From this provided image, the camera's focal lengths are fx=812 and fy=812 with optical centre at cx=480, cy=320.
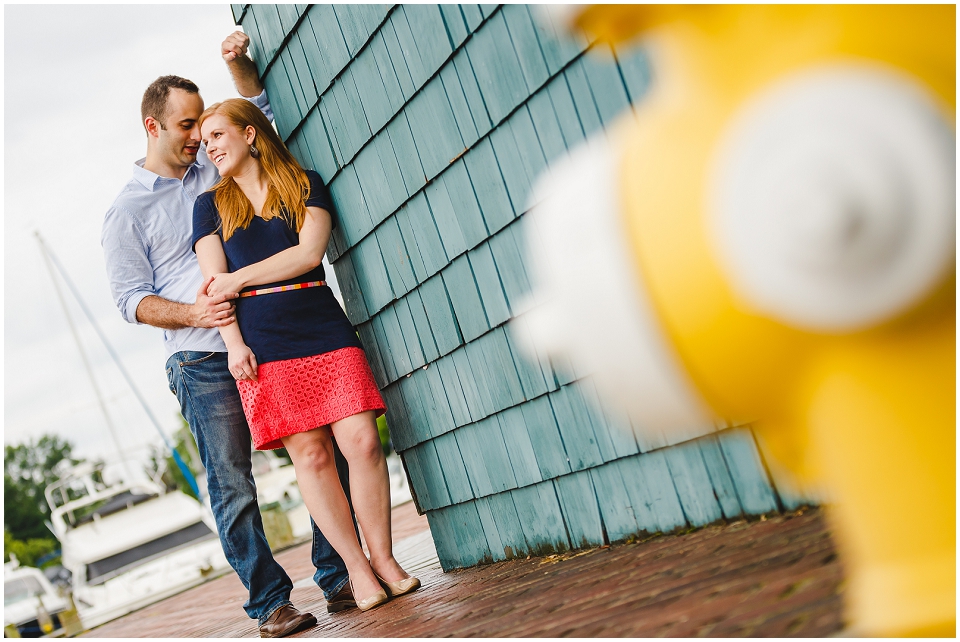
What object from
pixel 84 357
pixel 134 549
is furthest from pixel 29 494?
pixel 134 549

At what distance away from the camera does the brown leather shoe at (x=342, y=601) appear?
2701 mm

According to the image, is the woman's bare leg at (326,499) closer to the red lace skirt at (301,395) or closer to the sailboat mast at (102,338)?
the red lace skirt at (301,395)

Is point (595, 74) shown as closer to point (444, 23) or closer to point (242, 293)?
point (444, 23)

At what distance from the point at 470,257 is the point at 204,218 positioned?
884 mm

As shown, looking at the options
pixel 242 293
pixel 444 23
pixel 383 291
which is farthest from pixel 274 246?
pixel 444 23

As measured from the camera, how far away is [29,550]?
26.7 m

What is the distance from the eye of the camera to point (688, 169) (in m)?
0.81

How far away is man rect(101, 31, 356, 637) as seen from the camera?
8.40 feet

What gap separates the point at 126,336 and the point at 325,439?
17.2m

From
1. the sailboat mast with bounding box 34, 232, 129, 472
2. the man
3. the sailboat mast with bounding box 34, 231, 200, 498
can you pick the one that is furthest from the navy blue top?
the sailboat mast with bounding box 34, 232, 129, 472

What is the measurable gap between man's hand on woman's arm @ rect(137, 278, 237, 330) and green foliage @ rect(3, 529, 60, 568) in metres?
27.1

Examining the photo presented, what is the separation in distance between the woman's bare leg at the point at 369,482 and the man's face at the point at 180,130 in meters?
1.10

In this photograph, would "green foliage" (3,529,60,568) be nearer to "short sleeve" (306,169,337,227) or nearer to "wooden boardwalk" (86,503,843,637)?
"short sleeve" (306,169,337,227)

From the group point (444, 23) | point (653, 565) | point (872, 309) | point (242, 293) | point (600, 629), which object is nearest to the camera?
point (872, 309)
